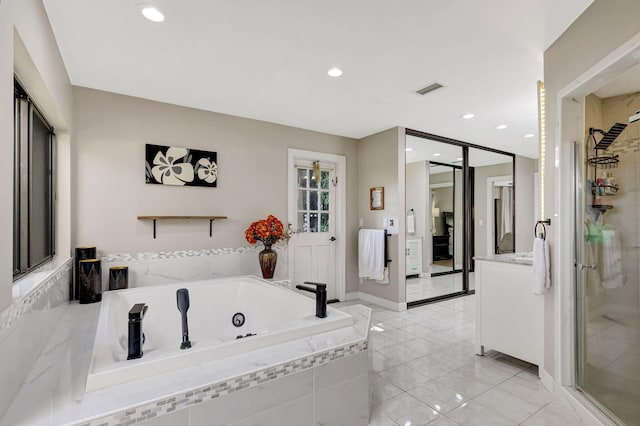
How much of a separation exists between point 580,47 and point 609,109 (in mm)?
421

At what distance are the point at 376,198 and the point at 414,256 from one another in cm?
203

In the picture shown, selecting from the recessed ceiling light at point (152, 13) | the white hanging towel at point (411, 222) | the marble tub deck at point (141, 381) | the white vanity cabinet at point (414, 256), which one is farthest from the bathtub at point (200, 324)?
the white hanging towel at point (411, 222)

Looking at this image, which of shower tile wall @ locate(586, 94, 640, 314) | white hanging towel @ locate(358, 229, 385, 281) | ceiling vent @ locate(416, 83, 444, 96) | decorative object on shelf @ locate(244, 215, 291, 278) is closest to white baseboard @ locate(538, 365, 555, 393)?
shower tile wall @ locate(586, 94, 640, 314)

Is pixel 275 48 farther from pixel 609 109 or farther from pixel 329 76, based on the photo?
pixel 609 109

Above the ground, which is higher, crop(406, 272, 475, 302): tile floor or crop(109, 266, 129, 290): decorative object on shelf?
crop(109, 266, 129, 290): decorative object on shelf

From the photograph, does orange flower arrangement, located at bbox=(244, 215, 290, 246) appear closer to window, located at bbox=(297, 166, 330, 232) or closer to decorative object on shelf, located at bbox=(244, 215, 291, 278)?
decorative object on shelf, located at bbox=(244, 215, 291, 278)

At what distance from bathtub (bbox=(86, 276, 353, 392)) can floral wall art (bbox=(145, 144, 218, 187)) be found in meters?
1.09

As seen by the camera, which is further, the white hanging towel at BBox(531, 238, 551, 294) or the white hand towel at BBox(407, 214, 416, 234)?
the white hand towel at BBox(407, 214, 416, 234)

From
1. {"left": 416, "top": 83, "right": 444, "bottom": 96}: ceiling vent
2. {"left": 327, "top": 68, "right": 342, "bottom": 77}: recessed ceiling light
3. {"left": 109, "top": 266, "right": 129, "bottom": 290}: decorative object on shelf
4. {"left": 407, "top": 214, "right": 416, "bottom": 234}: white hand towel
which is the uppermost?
{"left": 327, "top": 68, "right": 342, "bottom": 77}: recessed ceiling light

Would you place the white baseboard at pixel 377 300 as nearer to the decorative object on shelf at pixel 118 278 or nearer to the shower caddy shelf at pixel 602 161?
the shower caddy shelf at pixel 602 161

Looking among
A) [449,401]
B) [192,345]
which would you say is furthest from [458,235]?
[192,345]

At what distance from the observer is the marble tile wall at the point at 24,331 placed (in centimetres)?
112

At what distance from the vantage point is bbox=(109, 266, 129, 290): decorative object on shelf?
2.78 metres

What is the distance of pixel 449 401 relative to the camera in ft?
6.70
